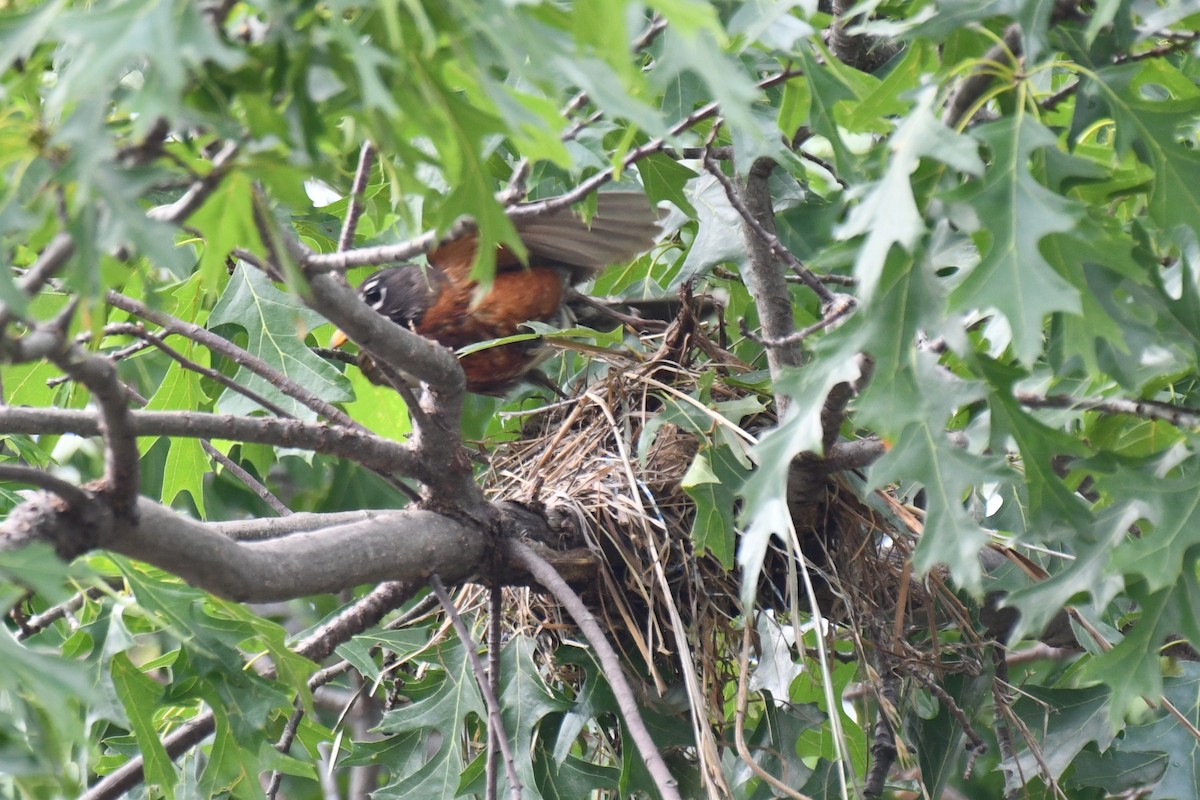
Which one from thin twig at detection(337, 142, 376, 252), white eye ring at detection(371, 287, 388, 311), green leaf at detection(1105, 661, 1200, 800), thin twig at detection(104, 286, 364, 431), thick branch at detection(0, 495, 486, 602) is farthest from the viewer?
white eye ring at detection(371, 287, 388, 311)

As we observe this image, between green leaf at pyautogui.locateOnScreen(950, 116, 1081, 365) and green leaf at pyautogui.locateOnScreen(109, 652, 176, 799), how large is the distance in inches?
59.2

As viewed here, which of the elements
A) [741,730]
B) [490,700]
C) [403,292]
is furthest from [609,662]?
[403,292]

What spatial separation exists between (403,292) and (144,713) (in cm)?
206

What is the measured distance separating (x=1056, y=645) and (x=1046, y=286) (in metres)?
1.95

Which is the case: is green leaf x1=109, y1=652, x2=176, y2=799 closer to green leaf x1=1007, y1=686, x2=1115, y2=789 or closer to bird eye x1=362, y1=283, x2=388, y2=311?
green leaf x1=1007, y1=686, x2=1115, y2=789

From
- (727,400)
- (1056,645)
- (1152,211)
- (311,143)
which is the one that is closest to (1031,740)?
(1056,645)

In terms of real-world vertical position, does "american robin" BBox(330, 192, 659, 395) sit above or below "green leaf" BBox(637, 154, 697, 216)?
below

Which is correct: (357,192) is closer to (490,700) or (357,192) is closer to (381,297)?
(490,700)

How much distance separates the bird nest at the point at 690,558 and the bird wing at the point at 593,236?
0.53m

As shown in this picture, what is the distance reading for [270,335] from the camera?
275cm

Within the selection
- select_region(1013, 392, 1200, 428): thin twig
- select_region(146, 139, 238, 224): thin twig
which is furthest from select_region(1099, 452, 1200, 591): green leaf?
select_region(146, 139, 238, 224): thin twig

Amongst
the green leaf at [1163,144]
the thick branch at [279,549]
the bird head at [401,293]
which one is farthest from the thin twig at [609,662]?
the bird head at [401,293]

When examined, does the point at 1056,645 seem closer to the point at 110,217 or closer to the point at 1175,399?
the point at 1175,399

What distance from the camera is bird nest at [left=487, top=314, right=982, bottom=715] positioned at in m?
2.65
